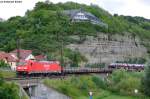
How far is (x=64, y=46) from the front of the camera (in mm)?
102188

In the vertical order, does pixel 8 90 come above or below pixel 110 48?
above

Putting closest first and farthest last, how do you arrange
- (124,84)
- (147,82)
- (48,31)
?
(147,82)
(124,84)
(48,31)

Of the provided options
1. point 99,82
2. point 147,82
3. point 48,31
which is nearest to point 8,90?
point 147,82

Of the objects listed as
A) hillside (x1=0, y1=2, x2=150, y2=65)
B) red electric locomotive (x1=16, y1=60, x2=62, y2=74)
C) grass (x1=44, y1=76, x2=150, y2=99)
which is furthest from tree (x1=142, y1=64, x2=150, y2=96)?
hillside (x1=0, y1=2, x2=150, y2=65)

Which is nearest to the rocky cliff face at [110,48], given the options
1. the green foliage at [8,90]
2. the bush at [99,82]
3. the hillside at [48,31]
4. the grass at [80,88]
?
the hillside at [48,31]

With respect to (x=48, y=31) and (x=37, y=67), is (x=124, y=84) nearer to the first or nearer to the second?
(x=37, y=67)

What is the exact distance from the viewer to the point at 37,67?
2692 inches

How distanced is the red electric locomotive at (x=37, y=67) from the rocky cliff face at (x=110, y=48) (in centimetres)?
3156

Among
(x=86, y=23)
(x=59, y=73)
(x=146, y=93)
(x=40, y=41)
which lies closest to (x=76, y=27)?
(x=86, y=23)

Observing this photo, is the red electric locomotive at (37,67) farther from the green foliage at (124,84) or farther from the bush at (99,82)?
the green foliage at (124,84)

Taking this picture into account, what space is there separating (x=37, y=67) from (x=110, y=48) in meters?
48.9

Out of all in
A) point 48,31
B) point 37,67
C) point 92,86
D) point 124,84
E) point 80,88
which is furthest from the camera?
point 48,31

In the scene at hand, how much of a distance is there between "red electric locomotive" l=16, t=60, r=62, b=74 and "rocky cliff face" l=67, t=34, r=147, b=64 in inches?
1243

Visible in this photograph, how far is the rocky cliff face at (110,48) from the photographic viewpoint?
350 feet
